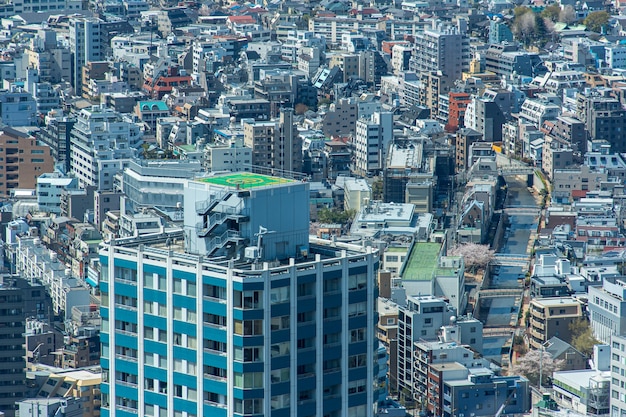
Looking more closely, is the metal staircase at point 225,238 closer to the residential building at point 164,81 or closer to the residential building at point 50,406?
the residential building at point 50,406

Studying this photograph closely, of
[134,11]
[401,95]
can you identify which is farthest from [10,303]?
[134,11]

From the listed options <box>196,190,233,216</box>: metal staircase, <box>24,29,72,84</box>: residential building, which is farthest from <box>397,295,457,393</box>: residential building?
<box>24,29,72,84</box>: residential building

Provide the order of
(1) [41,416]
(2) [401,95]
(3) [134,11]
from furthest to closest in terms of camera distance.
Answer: (3) [134,11], (2) [401,95], (1) [41,416]

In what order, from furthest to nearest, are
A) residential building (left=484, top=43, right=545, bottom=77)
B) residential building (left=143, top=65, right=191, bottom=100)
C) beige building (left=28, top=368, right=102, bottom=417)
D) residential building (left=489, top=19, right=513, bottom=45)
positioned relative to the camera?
residential building (left=489, top=19, right=513, bottom=45) < residential building (left=484, top=43, right=545, bottom=77) < residential building (left=143, top=65, right=191, bottom=100) < beige building (left=28, top=368, right=102, bottom=417)

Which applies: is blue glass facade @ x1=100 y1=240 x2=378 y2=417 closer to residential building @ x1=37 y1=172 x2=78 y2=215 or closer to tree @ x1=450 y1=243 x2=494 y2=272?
tree @ x1=450 y1=243 x2=494 y2=272

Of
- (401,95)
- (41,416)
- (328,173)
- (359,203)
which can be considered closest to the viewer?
(41,416)

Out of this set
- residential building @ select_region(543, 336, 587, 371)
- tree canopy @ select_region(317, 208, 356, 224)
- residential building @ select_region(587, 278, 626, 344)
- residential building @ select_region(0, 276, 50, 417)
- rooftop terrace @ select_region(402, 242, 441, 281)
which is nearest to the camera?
residential building @ select_region(0, 276, 50, 417)

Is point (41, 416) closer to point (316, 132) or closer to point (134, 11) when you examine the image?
point (316, 132)

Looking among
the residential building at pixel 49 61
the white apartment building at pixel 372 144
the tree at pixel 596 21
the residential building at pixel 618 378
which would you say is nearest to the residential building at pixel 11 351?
the residential building at pixel 618 378
